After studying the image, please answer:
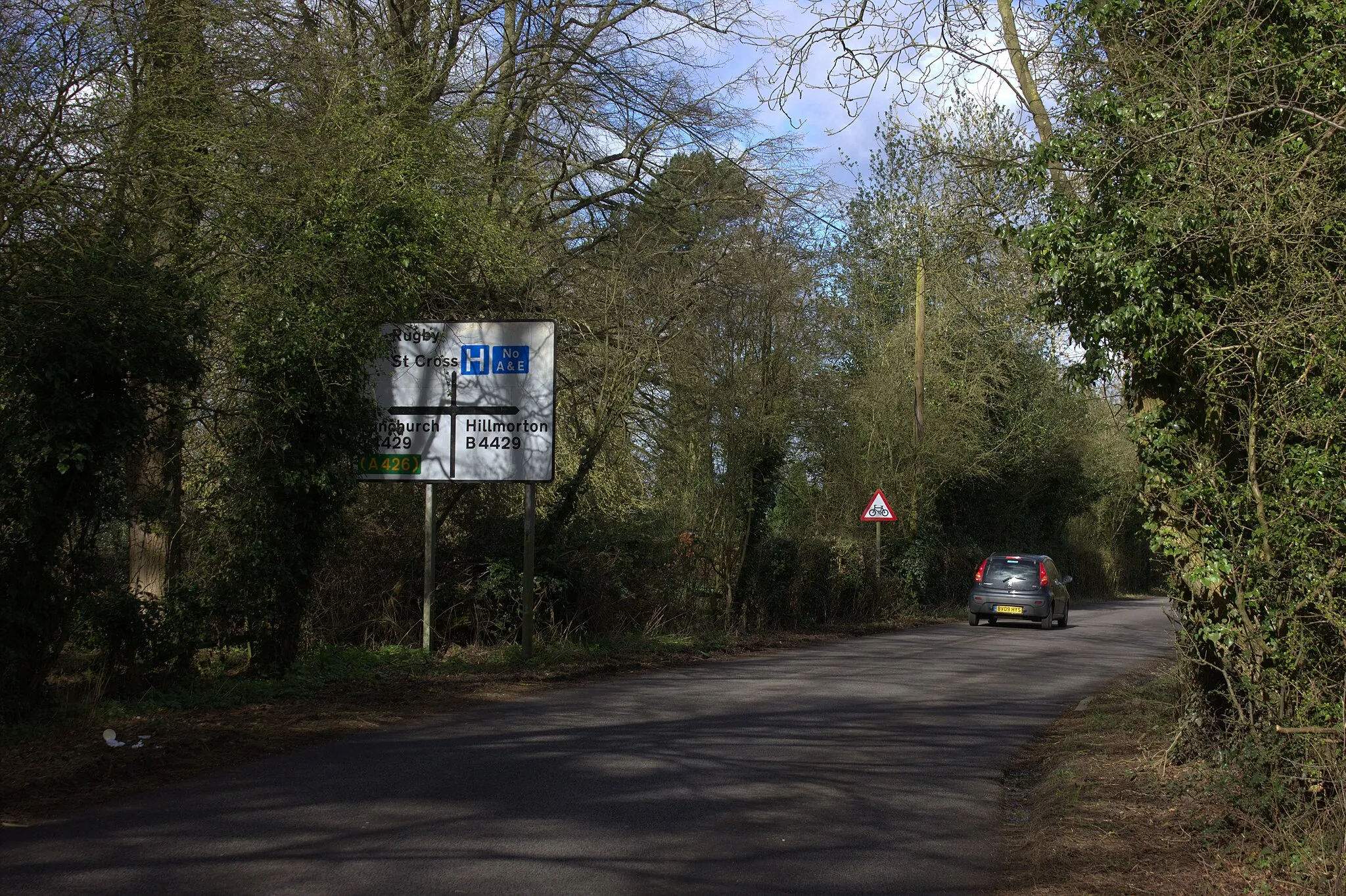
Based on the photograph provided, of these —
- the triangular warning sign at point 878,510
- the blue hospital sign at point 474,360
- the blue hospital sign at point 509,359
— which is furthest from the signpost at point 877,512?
the blue hospital sign at point 474,360

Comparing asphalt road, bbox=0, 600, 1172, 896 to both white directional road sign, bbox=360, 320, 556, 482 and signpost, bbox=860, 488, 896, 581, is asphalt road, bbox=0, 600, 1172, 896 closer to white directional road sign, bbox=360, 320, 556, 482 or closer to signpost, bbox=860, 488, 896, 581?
white directional road sign, bbox=360, 320, 556, 482

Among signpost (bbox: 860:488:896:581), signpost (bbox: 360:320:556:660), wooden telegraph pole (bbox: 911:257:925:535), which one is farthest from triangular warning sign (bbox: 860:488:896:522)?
signpost (bbox: 360:320:556:660)

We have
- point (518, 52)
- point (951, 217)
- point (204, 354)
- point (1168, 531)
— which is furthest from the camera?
point (518, 52)

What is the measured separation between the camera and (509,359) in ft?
48.0

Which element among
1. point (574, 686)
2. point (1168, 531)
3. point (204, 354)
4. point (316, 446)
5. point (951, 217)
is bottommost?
point (574, 686)

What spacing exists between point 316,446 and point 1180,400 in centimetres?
899

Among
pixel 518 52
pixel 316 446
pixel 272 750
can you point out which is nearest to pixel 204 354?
pixel 316 446

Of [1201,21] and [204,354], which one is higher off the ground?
[1201,21]

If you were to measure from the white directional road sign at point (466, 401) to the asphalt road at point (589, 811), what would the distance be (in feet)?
12.5

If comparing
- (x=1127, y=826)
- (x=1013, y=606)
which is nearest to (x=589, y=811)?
(x=1127, y=826)

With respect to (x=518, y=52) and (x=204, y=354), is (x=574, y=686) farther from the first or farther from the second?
(x=518, y=52)

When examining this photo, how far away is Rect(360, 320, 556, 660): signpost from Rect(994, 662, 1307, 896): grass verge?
7.54m

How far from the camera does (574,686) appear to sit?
13.2 metres

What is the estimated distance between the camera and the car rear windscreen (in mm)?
26062
